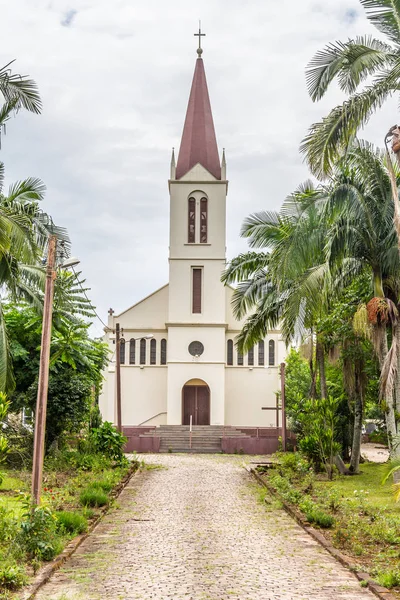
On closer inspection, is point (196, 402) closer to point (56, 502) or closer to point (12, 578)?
point (56, 502)

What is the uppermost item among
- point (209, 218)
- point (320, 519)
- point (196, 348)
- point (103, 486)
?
point (209, 218)

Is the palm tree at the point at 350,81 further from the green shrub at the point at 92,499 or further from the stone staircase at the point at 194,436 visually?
the stone staircase at the point at 194,436

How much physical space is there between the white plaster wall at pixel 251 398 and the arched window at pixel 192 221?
7805 millimetres

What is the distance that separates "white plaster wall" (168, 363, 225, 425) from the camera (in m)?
36.9

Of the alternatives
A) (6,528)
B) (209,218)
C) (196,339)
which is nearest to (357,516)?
(6,528)

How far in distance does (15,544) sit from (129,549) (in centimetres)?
169

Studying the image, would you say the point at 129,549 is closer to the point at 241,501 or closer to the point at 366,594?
the point at 366,594

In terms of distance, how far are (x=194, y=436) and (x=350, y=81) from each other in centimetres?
2409

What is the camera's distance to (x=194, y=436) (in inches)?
1352

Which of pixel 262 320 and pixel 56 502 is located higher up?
pixel 262 320

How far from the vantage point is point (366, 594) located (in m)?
7.43

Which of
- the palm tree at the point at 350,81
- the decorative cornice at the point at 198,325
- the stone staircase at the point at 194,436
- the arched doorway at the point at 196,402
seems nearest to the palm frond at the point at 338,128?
the palm tree at the point at 350,81

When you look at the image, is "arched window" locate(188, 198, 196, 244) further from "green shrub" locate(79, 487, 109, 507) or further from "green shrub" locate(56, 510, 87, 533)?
"green shrub" locate(56, 510, 87, 533)

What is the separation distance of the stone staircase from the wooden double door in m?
1.54
